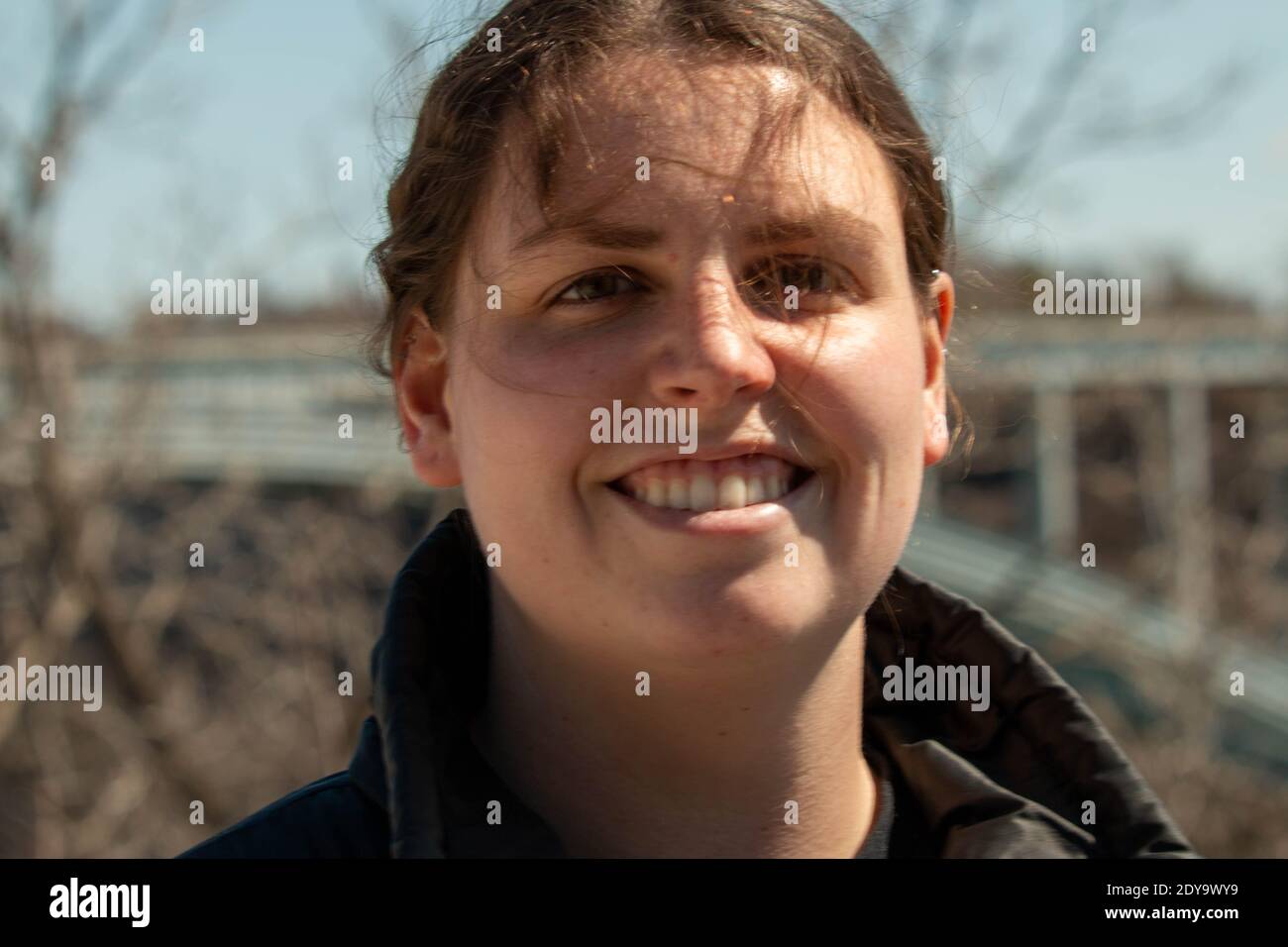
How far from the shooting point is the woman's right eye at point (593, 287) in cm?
166

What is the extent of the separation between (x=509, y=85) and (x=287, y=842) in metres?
1.01

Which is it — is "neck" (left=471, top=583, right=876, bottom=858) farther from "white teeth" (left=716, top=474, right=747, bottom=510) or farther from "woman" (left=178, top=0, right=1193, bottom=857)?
"white teeth" (left=716, top=474, right=747, bottom=510)

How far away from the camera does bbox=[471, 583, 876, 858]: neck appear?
1761mm

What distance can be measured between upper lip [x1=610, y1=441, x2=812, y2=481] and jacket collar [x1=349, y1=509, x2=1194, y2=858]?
420mm

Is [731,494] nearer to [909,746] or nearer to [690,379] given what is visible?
[690,379]

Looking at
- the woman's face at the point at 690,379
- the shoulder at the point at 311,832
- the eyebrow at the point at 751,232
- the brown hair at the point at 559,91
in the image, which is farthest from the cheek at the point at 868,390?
the shoulder at the point at 311,832

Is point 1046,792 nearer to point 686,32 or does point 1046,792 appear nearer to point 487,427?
point 487,427

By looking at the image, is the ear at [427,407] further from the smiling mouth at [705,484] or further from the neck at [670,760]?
the smiling mouth at [705,484]

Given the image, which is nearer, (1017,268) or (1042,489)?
(1017,268)

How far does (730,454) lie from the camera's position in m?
1.63

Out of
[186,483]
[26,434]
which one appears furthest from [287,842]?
[186,483]

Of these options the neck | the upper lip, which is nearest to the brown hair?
the upper lip

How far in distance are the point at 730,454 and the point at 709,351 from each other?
5.3 inches
